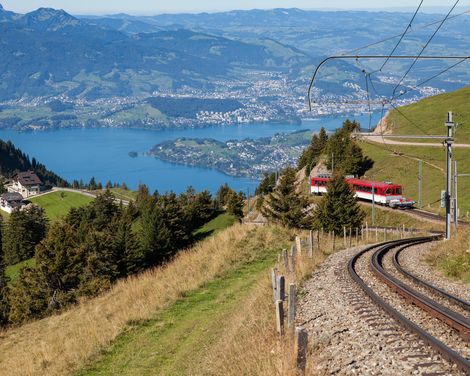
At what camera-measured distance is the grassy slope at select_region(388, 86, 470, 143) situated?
80.9 m

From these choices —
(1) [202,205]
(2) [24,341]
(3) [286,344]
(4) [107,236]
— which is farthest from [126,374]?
(1) [202,205]

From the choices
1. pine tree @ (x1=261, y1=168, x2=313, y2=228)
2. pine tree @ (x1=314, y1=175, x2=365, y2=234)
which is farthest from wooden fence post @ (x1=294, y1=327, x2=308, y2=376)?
pine tree @ (x1=261, y1=168, x2=313, y2=228)

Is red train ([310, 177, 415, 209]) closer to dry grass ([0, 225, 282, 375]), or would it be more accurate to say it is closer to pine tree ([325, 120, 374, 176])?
pine tree ([325, 120, 374, 176])

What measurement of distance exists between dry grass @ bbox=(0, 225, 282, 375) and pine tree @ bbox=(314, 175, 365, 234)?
1859 centimetres

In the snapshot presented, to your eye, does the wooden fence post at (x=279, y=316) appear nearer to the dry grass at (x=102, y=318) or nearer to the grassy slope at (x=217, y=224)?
the dry grass at (x=102, y=318)

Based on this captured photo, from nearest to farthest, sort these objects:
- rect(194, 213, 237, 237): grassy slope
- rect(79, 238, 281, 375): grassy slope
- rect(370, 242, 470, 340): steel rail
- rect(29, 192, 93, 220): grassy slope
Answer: rect(370, 242, 470, 340): steel rail
rect(79, 238, 281, 375): grassy slope
rect(194, 213, 237, 237): grassy slope
rect(29, 192, 93, 220): grassy slope

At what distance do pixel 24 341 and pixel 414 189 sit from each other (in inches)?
2100

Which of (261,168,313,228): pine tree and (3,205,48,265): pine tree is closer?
(261,168,313,228): pine tree

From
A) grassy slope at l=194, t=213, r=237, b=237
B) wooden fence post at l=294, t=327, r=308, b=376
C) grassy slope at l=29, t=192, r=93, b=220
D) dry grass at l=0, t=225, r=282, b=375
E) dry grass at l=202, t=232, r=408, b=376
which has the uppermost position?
wooden fence post at l=294, t=327, r=308, b=376

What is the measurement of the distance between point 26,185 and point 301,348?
17979 centimetres

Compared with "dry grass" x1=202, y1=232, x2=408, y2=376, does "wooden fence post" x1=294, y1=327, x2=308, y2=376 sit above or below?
above

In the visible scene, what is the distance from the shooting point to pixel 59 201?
154875 millimetres

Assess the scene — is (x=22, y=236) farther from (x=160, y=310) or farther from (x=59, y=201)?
(x=160, y=310)

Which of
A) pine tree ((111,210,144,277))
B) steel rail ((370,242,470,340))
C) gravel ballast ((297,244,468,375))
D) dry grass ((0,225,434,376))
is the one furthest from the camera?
pine tree ((111,210,144,277))
